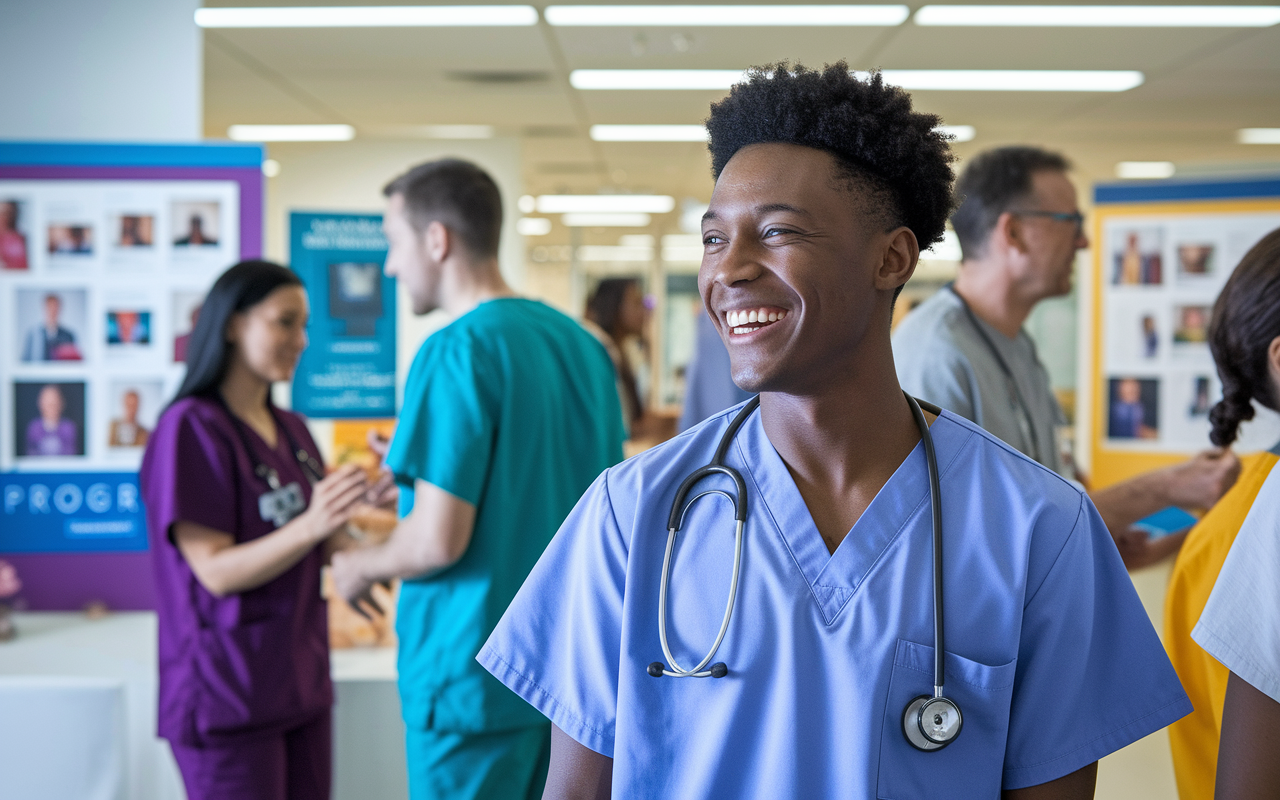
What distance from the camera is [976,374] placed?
5.90 ft

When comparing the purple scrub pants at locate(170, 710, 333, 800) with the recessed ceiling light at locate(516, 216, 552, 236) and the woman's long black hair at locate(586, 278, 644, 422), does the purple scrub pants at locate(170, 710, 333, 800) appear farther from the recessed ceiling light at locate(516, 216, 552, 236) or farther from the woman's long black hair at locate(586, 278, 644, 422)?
the recessed ceiling light at locate(516, 216, 552, 236)

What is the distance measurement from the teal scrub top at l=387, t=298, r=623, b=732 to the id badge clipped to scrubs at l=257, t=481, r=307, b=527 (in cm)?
27

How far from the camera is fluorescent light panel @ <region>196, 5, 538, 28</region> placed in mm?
3854

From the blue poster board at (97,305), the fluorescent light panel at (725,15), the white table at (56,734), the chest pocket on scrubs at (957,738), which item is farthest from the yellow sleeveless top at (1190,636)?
the fluorescent light panel at (725,15)

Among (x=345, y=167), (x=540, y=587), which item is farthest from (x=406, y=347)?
(x=540, y=587)

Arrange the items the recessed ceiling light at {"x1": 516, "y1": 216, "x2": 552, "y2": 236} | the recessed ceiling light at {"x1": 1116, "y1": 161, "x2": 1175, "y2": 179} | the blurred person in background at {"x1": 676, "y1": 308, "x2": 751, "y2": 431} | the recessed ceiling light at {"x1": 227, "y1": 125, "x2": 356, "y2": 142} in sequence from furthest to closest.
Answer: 1. the recessed ceiling light at {"x1": 516, "y1": 216, "x2": 552, "y2": 236}
2. the recessed ceiling light at {"x1": 1116, "y1": 161, "x2": 1175, "y2": 179}
3. the recessed ceiling light at {"x1": 227, "y1": 125, "x2": 356, "y2": 142}
4. the blurred person in background at {"x1": 676, "y1": 308, "x2": 751, "y2": 431}

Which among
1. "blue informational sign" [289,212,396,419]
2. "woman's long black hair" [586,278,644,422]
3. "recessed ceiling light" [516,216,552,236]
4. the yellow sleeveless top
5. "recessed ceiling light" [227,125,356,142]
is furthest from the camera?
"recessed ceiling light" [516,216,552,236]

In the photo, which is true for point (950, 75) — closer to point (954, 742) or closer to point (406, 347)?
point (406, 347)

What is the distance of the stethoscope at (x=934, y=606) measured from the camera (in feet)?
2.82

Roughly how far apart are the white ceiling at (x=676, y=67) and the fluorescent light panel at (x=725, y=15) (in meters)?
0.09

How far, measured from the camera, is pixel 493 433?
179 cm

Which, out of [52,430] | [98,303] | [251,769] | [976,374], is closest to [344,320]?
[98,303]

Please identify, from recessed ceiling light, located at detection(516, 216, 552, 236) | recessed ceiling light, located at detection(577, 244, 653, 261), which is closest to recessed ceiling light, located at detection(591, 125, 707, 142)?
recessed ceiling light, located at detection(516, 216, 552, 236)

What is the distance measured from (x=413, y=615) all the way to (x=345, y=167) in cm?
503
